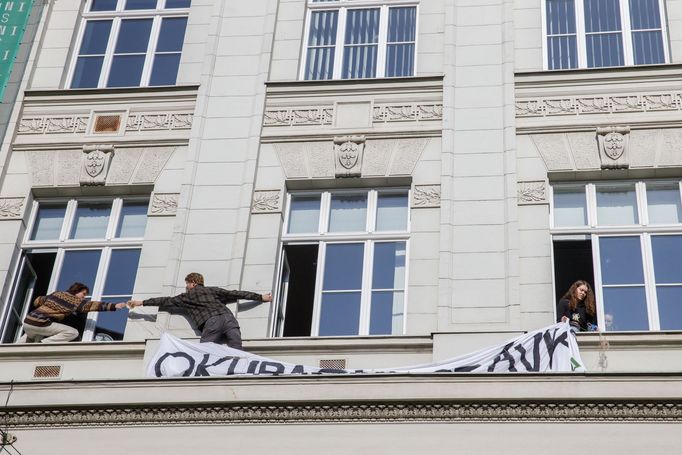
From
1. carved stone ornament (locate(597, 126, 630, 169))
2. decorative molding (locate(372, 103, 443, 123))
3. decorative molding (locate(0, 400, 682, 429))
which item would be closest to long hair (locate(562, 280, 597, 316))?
decorative molding (locate(0, 400, 682, 429))

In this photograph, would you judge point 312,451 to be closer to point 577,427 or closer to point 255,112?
point 577,427

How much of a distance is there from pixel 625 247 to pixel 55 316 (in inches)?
299

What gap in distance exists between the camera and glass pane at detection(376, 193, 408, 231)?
17.7m

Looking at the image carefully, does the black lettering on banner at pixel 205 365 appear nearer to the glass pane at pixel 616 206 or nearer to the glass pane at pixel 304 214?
the glass pane at pixel 304 214

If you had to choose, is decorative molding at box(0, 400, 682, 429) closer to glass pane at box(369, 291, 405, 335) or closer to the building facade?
the building facade

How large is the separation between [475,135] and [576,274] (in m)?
2.45

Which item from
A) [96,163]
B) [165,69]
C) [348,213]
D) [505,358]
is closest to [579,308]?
[505,358]

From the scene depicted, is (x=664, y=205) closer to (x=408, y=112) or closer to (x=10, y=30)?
(x=408, y=112)

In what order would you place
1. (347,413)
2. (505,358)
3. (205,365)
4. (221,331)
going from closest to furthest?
(347,413)
(505,358)
(205,365)
(221,331)

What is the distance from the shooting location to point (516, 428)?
47.6ft

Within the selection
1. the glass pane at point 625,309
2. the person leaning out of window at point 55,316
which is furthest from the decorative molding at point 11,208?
the glass pane at point 625,309

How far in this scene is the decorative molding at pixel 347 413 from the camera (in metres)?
14.5

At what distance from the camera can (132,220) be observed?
60.1ft

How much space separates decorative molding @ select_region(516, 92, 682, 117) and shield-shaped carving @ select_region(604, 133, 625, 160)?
1.58 ft
